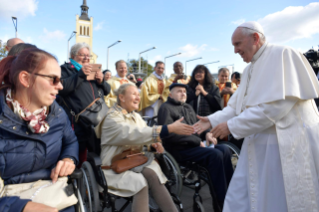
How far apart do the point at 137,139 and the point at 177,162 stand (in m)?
1.03

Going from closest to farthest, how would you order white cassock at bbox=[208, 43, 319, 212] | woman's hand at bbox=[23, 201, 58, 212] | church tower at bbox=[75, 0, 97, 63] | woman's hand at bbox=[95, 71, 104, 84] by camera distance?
woman's hand at bbox=[23, 201, 58, 212]
white cassock at bbox=[208, 43, 319, 212]
woman's hand at bbox=[95, 71, 104, 84]
church tower at bbox=[75, 0, 97, 63]

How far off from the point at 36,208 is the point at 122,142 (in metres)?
1.27

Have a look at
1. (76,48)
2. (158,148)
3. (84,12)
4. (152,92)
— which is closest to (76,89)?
(76,48)

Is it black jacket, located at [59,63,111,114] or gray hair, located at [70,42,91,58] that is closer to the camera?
black jacket, located at [59,63,111,114]

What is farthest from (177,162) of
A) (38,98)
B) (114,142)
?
(38,98)

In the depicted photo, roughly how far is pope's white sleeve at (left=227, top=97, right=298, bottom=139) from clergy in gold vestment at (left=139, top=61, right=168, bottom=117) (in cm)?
382

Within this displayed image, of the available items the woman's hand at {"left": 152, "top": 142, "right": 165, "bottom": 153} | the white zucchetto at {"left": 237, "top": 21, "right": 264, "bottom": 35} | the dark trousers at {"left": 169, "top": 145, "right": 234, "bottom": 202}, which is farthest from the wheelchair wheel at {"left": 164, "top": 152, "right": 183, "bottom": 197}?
the white zucchetto at {"left": 237, "top": 21, "right": 264, "bottom": 35}

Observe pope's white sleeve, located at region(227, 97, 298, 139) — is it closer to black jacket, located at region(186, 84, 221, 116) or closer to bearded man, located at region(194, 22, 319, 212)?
bearded man, located at region(194, 22, 319, 212)

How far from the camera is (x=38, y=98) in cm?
175

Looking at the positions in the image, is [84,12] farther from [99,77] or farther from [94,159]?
[94,159]

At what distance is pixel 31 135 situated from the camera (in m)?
1.70

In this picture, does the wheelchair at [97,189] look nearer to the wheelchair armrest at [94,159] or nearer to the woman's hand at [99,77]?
the wheelchair armrest at [94,159]

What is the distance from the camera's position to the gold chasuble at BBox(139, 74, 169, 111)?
592 centimetres

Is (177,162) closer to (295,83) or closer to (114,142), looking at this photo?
(114,142)
